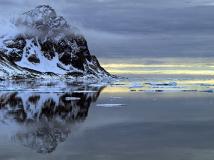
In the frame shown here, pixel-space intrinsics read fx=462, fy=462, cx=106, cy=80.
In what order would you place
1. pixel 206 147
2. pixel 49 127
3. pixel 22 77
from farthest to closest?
pixel 22 77, pixel 49 127, pixel 206 147

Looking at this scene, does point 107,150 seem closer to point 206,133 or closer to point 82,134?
point 82,134

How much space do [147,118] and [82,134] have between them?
7.54 meters

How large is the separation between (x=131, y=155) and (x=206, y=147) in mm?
3018

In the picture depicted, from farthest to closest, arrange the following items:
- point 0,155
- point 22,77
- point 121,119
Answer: point 22,77 → point 121,119 → point 0,155

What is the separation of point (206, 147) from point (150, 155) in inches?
98.0

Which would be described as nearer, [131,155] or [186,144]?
[131,155]

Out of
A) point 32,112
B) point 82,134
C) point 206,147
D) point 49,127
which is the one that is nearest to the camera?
point 206,147

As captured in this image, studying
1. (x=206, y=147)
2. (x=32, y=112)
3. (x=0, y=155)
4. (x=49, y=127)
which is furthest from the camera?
(x=32, y=112)

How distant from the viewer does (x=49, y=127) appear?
21781 millimetres

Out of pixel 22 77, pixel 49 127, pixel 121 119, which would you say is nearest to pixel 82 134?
pixel 49 127

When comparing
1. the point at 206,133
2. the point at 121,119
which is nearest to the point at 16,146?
the point at 206,133

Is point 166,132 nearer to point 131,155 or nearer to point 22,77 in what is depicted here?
point 131,155

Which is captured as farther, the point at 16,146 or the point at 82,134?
the point at 82,134

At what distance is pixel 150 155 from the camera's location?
14.8m
